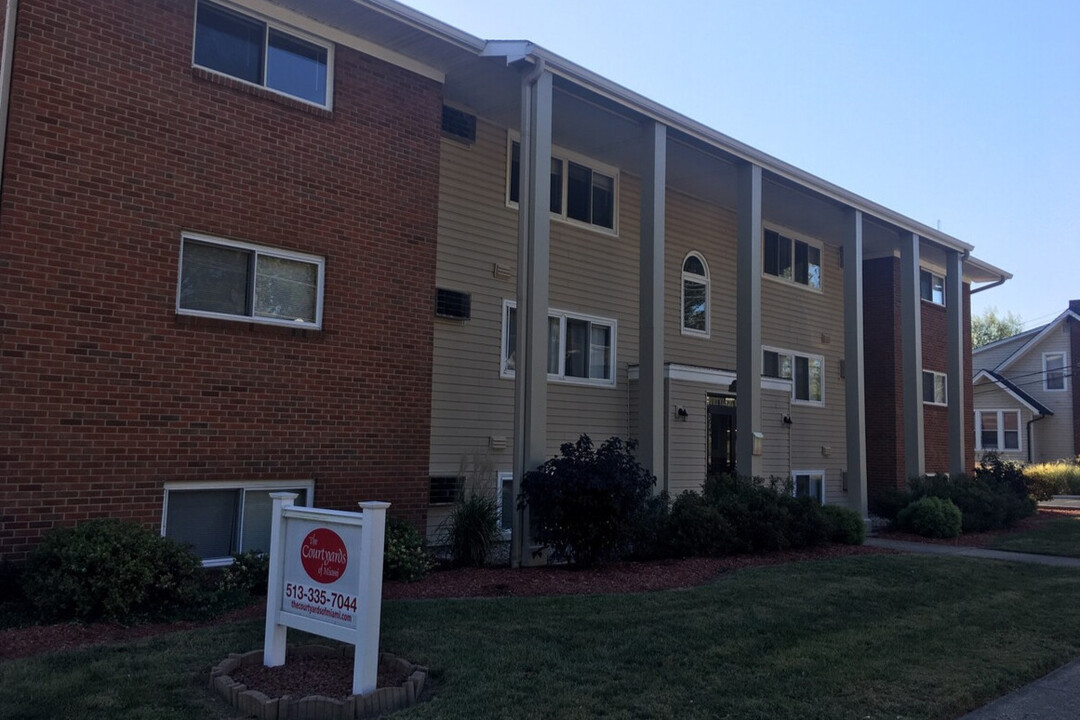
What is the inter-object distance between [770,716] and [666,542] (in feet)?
20.6

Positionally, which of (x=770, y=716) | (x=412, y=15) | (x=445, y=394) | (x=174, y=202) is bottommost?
(x=770, y=716)

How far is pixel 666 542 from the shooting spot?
444 inches

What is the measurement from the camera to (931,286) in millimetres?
22594

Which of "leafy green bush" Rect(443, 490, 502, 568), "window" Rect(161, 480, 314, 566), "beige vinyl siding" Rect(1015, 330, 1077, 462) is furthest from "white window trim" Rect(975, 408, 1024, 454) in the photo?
"window" Rect(161, 480, 314, 566)

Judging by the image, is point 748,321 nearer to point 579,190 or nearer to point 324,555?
point 579,190

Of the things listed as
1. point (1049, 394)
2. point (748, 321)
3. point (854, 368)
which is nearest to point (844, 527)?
point (748, 321)

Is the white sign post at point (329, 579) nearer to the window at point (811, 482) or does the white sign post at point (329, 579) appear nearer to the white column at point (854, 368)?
the white column at point (854, 368)

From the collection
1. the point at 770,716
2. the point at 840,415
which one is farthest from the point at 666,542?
the point at 840,415

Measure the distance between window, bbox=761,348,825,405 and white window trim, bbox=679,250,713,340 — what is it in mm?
2014

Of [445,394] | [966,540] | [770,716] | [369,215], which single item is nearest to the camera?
[770,716]

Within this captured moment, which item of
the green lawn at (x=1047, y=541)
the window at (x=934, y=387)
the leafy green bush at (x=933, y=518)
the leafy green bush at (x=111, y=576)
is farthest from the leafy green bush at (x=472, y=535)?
the window at (x=934, y=387)

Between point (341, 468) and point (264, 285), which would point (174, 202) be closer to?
point (264, 285)

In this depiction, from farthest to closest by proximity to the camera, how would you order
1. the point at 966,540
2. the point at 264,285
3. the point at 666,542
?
the point at 966,540
the point at 666,542
the point at 264,285

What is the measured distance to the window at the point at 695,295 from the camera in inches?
650
